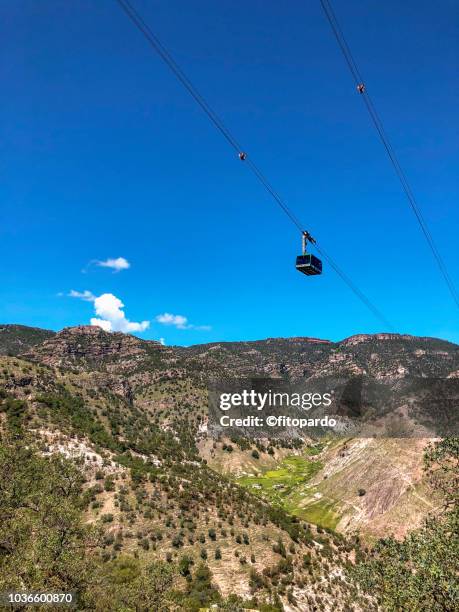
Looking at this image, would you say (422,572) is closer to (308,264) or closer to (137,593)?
(308,264)

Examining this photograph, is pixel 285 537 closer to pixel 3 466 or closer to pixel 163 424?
pixel 3 466

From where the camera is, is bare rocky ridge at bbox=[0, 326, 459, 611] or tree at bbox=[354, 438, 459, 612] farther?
bare rocky ridge at bbox=[0, 326, 459, 611]

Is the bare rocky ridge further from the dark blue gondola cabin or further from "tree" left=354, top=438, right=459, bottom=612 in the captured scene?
the dark blue gondola cabin

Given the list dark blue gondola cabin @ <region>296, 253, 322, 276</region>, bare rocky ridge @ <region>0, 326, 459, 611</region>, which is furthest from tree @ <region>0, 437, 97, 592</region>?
dark blue gondola cabin @ <region>296, 253, 322, 276</region>

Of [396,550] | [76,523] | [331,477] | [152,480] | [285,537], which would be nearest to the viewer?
[396,550]

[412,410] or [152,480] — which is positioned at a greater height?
[412,410]

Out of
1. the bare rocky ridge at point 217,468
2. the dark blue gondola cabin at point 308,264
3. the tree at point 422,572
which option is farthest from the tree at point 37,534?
the dark blue gondola cabin at point 308,264

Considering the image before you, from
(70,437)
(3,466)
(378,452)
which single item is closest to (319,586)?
(3,466)

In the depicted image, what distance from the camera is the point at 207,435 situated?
173000 millimetres

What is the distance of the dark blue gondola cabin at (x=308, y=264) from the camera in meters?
27.5

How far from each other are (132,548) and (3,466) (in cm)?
2376

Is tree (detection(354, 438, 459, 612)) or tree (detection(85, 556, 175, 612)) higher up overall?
tree (detection(354, 438, 459, 612))

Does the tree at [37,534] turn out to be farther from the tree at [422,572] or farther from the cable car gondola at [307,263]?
the cable car gondola at [307,263]

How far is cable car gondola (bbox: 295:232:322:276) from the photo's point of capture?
27306 mm
